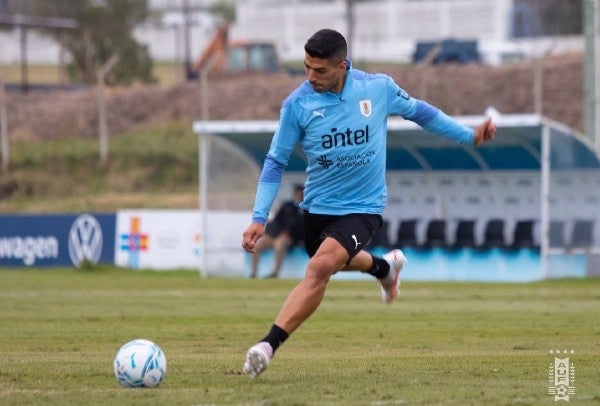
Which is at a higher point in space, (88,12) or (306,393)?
(88,12)

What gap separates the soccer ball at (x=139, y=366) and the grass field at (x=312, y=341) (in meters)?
0.12

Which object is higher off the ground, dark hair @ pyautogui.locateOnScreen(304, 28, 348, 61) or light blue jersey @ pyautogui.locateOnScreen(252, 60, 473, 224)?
dark hair @ pyautogui.locateOnScreen(304, 28, 348, 61)

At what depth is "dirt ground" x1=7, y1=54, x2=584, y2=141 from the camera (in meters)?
44.7

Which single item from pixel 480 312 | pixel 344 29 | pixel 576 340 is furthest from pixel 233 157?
pixel 344 29

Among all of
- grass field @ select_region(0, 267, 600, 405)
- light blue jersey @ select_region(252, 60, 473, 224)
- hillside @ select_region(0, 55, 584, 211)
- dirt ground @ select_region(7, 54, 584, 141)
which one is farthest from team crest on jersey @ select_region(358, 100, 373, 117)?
dirt ground @ select_region(7, 54, 584, 141)

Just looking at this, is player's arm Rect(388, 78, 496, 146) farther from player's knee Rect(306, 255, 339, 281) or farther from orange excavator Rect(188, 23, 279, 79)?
orange excavator Rect(188, 23, 279, 79)

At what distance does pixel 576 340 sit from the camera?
13.4m

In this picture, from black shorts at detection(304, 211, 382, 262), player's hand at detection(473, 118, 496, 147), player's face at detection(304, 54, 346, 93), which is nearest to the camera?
player's face at detection(304, 54, 346, 93)

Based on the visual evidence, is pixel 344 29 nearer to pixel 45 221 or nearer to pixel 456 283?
pixel 45 221

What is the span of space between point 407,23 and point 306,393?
57.9m

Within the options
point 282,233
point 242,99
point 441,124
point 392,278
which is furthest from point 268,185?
point 242,99

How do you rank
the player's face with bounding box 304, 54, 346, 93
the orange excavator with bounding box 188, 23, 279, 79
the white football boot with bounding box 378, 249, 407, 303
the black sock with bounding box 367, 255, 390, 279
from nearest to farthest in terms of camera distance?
the player's face with bounding box 304, 54, 346, 93
the black sock with bounding box 367, 255, 390, 279
the white football boot with bounding box 378, 249, 407, 303
the orange excavator with bounding box 188, 23, 279, 79

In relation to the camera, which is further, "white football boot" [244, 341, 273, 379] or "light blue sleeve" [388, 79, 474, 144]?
"light blue sleeve" [388, 79, 474, 144]

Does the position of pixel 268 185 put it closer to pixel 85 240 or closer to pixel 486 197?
pixel 486 197
